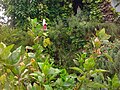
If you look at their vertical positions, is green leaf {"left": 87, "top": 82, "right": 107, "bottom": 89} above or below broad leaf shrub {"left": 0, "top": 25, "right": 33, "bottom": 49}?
below

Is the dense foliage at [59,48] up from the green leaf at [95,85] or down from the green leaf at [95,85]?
up

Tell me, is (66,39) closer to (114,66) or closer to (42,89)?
(114,66)

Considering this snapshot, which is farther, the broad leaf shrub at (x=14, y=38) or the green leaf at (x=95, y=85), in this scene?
the broad leaf shrub at (x=14, y=38)

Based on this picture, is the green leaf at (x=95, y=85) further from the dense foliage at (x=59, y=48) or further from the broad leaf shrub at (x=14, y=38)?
the broad leaf shrub at (x=14, y=38)

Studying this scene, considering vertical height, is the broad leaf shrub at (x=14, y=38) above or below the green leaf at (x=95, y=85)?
above

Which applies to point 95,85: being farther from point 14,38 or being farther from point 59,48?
point 59,48

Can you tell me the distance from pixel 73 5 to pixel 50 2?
65 centimetres

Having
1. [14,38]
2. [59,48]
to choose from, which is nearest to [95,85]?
[14,38]

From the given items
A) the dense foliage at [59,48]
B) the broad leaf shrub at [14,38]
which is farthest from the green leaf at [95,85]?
the broad leaf shrub at [14,38]

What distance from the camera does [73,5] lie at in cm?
677

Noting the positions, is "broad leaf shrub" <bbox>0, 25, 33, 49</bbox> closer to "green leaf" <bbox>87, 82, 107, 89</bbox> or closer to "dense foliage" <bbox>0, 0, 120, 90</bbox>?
"dense foliage" <bbox>0, 0, 120, 90</bbox>

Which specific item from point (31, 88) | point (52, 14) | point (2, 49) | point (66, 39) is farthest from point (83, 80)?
point (52, 14)

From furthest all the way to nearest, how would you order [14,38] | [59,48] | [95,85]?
[59,48] → [14,38] → [95,85]

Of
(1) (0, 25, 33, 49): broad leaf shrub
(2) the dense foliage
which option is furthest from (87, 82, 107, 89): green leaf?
(1) (0, 25, 33, 49): broad leaf shrub
